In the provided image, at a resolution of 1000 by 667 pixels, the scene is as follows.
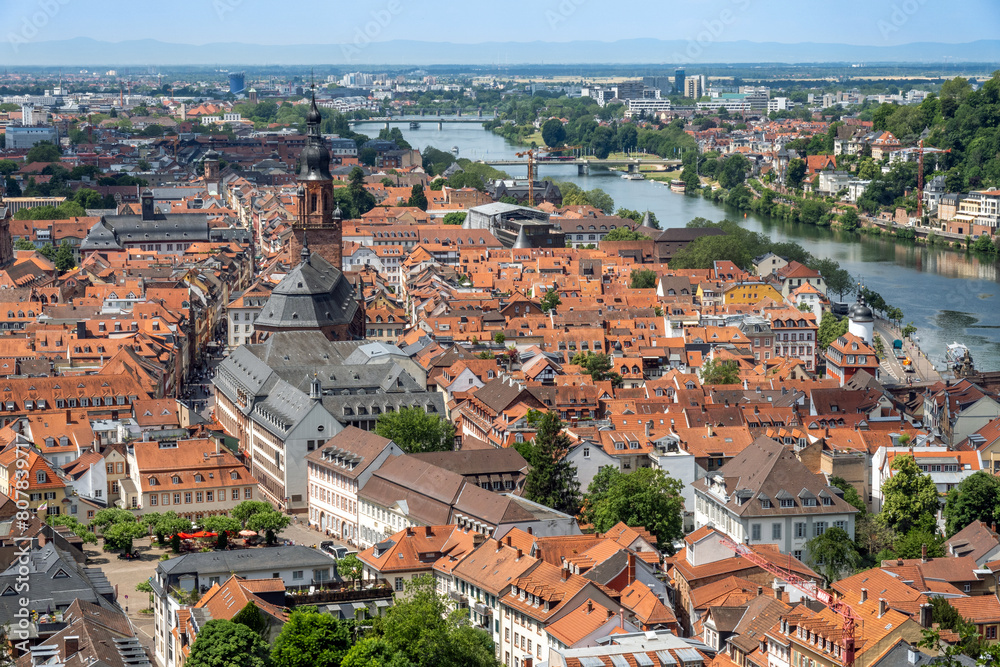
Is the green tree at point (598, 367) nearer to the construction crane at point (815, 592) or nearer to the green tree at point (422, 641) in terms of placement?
the construction crane at point (815, 592)

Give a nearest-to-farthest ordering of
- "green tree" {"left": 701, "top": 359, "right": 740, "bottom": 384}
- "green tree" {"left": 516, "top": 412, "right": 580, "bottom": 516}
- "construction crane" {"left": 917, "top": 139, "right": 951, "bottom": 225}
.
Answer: "green tree" {"left": 516, "top": 412, "right": 580, "bottom": 516}
"green tree" {"left": 701, "top": 359, "right": 740, "bottom": 384}
"construction crane" {"left": 917, "top": 139, "right": 951, "bottom": 225}

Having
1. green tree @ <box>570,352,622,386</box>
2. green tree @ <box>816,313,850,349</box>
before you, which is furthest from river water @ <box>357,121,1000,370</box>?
green tree @ <box>570,352,622,386</box>

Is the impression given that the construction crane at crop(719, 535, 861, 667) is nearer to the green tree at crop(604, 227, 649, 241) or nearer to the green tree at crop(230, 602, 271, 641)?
the green tree at crop(230, 602, 271, 641)

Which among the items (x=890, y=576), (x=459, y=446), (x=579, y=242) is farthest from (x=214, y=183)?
(x=890, y=576)

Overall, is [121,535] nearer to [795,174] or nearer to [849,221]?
[849,221]

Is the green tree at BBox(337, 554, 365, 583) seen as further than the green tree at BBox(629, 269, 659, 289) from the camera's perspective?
No

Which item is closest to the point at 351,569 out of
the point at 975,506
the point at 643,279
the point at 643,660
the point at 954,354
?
the point at 643,660

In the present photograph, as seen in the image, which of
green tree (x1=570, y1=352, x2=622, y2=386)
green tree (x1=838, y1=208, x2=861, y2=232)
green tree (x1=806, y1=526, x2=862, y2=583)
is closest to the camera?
green tree (x1=806, y1=526, x2=862, y2=583)
